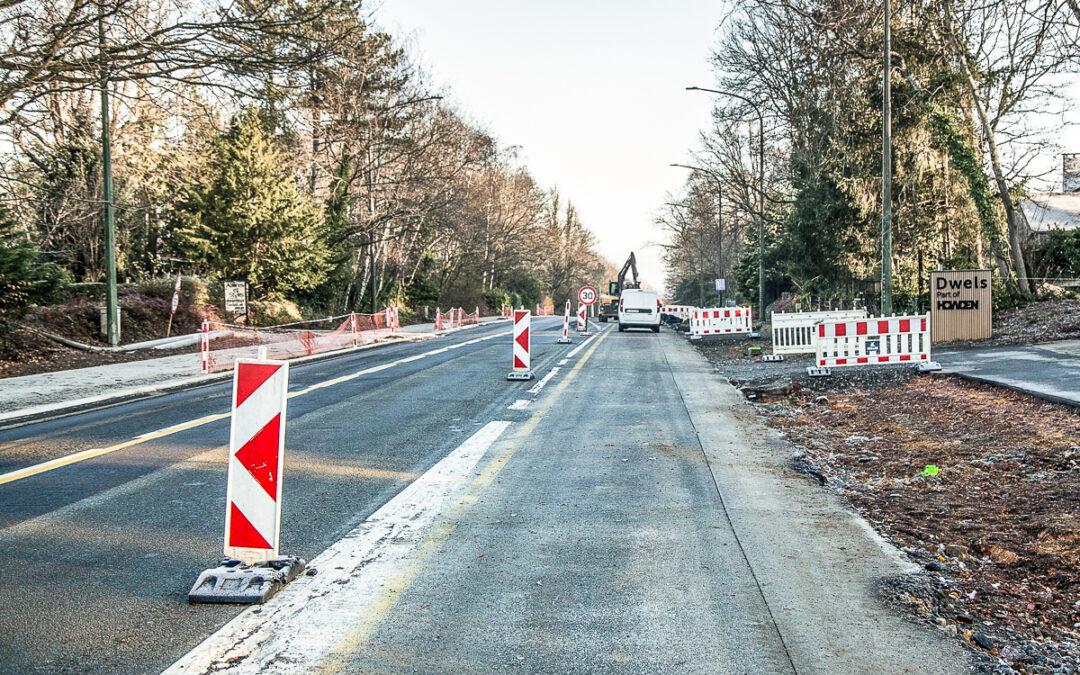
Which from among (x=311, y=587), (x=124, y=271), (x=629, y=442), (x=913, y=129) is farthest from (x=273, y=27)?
(x=913, y=129)

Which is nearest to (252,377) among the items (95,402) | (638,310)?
(95,402)

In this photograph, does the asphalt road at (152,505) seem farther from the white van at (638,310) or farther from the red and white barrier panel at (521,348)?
the white van at (638,310)

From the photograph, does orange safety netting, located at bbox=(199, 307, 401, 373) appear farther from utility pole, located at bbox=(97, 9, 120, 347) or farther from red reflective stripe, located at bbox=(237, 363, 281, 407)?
red reflective stripe, located at bbox=(237, 363, 281, 407)

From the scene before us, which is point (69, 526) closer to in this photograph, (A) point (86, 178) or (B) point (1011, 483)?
(B) point (1011, 483)

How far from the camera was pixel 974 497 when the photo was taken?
7.30 metres

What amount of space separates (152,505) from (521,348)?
1091 centimetres

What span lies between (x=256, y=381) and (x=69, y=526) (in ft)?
7.35

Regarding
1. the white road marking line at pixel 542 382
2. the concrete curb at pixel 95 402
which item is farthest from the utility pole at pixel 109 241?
the white road marking line at pixel 542 382

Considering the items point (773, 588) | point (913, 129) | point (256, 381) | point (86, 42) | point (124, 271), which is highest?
point (913, 129)

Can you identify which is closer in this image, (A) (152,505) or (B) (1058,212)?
(A) (152,505)

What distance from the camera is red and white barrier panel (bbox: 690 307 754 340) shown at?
3531cm

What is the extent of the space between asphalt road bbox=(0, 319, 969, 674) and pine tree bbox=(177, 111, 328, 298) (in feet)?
74.3

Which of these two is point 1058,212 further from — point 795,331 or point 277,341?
point 277,341

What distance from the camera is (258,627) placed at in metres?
4.25
